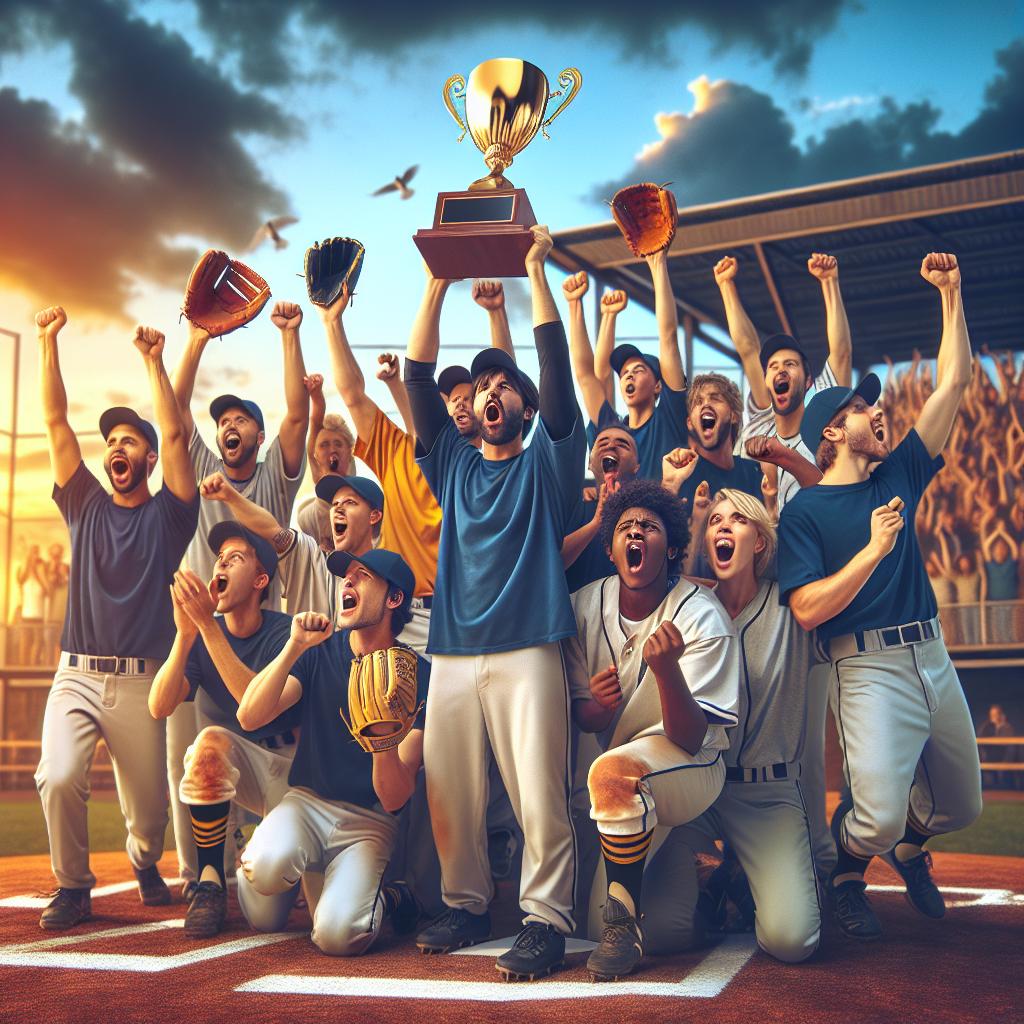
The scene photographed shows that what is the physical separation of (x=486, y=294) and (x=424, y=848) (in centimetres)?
229

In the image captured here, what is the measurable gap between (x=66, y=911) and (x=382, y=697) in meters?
1.74

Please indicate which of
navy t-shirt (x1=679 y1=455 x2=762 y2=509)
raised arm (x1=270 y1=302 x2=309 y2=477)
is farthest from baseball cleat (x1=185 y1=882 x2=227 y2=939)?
navy t-shirt (x1=679 y1=455 x2=762 y2=509)

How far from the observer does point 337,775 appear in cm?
425

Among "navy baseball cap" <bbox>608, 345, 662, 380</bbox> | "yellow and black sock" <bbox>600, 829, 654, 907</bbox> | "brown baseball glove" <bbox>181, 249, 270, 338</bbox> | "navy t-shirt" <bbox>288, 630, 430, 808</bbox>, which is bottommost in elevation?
"yellow and black sock" <bbox>600, 829, 654, 907</bbox>

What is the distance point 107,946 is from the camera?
13.4ft

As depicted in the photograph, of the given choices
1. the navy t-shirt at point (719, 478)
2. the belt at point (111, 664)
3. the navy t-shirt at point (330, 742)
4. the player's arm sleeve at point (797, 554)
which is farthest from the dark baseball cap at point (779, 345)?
the belt at point (111, 664)

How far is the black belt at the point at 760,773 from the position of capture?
4078mm

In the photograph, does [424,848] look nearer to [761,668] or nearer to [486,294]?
[761,668]

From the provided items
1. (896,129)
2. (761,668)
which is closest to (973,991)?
(761,668)

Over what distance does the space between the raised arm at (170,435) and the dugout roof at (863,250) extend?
20.2 ft

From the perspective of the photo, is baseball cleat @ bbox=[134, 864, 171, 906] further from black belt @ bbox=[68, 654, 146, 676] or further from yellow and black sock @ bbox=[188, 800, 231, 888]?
black belt @ bbox=[68, 654, 146, 676]

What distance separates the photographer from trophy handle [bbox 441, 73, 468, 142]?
5.07 metres

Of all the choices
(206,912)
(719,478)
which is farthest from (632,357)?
(206,912)

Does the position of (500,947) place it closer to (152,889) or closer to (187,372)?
(152,889)
